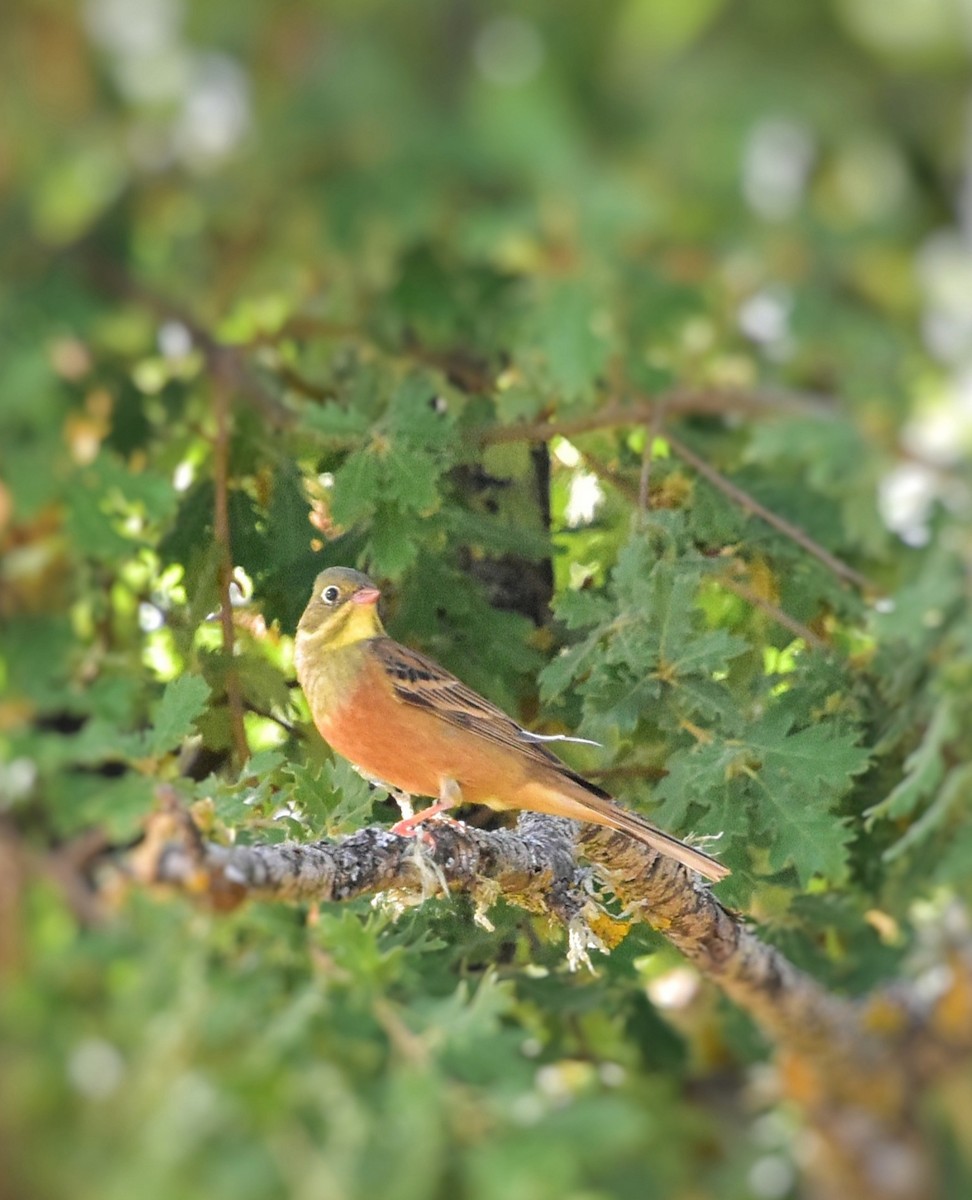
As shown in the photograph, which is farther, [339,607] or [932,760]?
[339,607]

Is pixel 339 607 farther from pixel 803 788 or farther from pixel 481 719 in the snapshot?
pixel 803 788

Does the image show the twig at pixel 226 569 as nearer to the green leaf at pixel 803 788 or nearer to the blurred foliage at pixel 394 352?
the blurred foliage at pixel 394 352

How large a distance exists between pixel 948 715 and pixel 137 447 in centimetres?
159

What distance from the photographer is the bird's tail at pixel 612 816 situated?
4520 mm

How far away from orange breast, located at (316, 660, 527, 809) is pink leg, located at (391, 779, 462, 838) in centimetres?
3

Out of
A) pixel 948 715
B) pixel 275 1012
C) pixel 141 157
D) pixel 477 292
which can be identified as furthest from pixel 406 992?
pixel 141 157

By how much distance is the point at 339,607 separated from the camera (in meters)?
5.25

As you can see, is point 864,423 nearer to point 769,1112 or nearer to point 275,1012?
point 769,1112

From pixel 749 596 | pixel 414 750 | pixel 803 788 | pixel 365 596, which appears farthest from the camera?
pixel 414 750

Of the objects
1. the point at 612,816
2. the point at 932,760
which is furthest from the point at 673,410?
the point at 612,816

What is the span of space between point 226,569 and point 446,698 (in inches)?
33.9

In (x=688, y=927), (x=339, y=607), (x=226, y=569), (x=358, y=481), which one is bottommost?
(x=688, y=927)

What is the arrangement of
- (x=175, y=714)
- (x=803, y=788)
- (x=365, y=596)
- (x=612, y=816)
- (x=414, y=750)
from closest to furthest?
(x=175, y=714), (x=803, y=788), (x=612, y=816), (x=365, y=596), (x=414, y=750)

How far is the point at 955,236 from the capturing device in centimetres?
256
